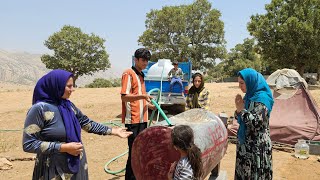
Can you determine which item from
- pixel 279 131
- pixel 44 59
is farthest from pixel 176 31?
pixel 279 131

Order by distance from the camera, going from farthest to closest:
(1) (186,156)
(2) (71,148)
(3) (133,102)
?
(3) (133,102) → (1) (186,156) → (2) (71,148)

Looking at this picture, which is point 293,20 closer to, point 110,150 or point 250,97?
point 110,150

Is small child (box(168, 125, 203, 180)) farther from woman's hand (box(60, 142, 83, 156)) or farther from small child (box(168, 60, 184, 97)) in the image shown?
small child (box(168, 60, 184, 97))

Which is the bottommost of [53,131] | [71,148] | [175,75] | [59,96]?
[71,148]

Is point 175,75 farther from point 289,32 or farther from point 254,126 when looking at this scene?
point 289,32

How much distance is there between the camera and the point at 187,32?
40.8 m

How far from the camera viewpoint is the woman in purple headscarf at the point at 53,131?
2455 millimetres

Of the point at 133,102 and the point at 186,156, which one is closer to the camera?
the point at 186,156

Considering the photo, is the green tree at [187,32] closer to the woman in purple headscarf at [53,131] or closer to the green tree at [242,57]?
the green tree at [242,57]

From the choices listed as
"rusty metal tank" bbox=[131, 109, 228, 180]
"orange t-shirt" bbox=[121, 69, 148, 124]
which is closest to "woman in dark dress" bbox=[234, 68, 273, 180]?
"rusty metal tank" bbox=[131, 109, 228, 180]

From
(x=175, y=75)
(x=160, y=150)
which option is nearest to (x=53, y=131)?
(x=160, y=150)

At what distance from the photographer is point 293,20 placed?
23047 mm

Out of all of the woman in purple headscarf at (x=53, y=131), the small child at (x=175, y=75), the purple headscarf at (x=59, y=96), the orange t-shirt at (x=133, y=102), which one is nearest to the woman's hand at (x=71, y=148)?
the woman in purple headscarf at (x=53, y=131)

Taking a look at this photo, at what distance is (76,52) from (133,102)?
3691 cm
